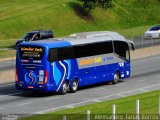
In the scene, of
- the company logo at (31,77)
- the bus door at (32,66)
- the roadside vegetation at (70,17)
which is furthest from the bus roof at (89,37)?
the roadside vegetation at (70,17)

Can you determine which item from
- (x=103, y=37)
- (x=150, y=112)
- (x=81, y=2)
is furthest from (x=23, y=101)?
(x=81, y=2)

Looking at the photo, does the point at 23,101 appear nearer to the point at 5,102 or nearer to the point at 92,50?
the point at 5,102

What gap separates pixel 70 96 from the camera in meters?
35.4

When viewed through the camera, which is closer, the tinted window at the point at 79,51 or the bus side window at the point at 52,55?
the bus side window at the point at 52,55

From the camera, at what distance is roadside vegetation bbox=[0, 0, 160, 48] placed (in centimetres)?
8119

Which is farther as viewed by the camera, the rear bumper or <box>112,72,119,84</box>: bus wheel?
<box>112,72,119,84</box>: bus wheel

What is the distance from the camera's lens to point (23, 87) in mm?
35344

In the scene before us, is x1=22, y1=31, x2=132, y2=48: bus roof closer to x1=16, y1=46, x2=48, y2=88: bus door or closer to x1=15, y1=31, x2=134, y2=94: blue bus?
x1=15, y1=31, x2=134, y2=94: blue bus

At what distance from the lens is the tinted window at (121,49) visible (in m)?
41.3

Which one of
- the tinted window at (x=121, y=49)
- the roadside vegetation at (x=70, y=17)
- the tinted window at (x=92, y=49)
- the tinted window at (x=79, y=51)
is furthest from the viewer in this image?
the roadside vegetation at (x=70, y=17)

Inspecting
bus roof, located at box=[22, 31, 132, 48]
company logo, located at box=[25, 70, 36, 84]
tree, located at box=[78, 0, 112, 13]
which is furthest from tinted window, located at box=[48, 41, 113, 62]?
tree, located at box=[78, 0, 112, 13]

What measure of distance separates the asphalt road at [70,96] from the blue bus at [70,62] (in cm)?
60

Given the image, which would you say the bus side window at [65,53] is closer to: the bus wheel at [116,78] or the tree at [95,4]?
the bus wheel at [116,78]

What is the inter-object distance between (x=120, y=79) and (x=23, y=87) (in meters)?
Answer: 9.76
